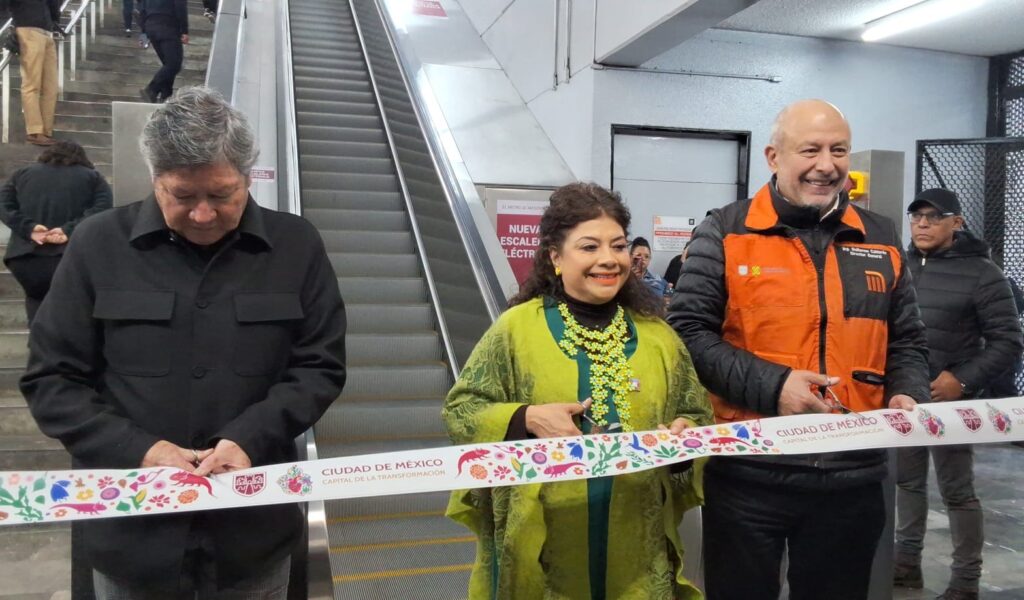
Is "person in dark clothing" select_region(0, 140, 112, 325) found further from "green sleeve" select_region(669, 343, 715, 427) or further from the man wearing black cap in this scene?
the man wearing black cap

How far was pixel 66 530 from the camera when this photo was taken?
3865 mm

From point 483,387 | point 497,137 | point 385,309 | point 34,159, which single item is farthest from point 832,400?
point 34,159

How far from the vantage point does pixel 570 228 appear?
1.86 meters

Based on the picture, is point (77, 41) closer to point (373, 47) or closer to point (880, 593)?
point (373, 47)

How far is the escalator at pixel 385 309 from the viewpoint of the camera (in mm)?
3404

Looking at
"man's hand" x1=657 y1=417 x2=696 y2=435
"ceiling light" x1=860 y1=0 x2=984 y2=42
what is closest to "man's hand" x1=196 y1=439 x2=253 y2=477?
"man's hand" x1=657 y1=417 x2=696 y2=435

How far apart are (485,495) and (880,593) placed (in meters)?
1.95

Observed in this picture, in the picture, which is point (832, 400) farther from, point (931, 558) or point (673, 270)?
point (673, 270)

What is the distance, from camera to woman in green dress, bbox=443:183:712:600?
176 centimetres

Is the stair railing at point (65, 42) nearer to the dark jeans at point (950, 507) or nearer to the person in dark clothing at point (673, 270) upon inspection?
the person in dark clothing at point (673, 270)

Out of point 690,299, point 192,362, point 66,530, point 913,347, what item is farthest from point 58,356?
point 66,530

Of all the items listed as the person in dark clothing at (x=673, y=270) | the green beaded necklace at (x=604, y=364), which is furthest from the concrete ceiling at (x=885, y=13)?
the green beaded necklace at (x=604, y=364)

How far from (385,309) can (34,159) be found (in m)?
3.55

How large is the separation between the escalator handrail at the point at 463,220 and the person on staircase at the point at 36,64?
301 cm
